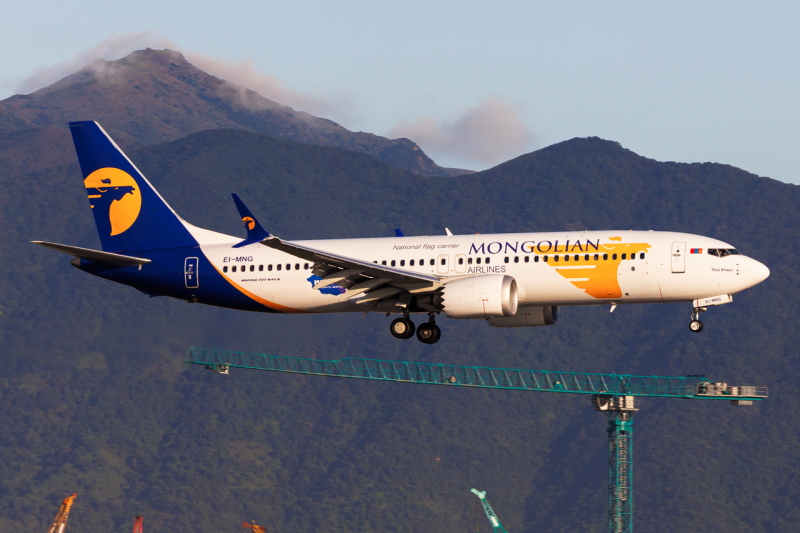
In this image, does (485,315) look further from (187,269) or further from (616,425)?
(616,425)

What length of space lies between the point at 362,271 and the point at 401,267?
9.61 ft

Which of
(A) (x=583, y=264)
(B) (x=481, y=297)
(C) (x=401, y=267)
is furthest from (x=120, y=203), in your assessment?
Answer: (A) (x=583, y=264)

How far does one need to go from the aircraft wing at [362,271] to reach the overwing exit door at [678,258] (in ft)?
37.4

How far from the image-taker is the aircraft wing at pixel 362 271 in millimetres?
54188

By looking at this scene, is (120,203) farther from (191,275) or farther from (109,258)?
(191,275)

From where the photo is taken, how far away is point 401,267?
5869 cm

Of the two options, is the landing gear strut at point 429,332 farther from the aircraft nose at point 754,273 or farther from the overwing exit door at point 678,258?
the aircraft nose at point 754,273

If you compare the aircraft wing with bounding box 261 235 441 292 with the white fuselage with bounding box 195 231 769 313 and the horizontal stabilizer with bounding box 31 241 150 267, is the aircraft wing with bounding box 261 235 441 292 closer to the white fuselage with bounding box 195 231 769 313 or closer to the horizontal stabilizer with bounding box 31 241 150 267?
the white fuselage with bounding box 195 231 769 313

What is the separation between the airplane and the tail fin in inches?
2.3

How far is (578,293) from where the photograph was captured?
56125mm

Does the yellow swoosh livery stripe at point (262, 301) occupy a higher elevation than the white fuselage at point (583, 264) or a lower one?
lower

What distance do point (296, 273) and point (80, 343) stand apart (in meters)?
74.5

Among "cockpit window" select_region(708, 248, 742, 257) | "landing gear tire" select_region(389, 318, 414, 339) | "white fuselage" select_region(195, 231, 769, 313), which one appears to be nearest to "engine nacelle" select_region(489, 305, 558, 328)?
"white fuselage" select_region(195, 231, 769, 313)

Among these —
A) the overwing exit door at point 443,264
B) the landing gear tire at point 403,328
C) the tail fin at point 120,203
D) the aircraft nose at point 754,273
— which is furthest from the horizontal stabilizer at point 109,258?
the aircraft nose at point 754,273
